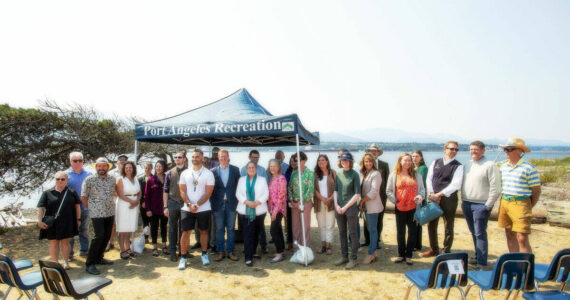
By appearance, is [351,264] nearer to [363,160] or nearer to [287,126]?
[363,160]

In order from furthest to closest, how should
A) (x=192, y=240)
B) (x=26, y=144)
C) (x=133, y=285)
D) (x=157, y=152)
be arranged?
(x=157, y=152) → (x=26, y=144) → (x=192, y=240) → (x=133, y=285)

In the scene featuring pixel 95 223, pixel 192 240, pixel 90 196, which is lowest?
pixel 192 240

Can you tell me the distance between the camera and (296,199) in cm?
496

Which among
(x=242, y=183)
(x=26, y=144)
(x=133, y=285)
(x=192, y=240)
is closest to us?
(x=133, y=285)

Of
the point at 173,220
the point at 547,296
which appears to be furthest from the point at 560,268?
the point at 173,220

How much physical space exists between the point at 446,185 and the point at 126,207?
5308mm

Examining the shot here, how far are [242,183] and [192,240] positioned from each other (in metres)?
2.24

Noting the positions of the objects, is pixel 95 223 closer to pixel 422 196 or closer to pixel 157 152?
pixel 422 196

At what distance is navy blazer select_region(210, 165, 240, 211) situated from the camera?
485cm

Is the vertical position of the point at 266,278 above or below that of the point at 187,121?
below

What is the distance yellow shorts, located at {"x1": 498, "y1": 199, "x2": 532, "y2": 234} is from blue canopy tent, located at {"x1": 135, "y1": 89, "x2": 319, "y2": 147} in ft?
10.3

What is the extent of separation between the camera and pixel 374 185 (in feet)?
14.4

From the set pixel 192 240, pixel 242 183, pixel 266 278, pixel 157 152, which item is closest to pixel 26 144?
pixel 157 152

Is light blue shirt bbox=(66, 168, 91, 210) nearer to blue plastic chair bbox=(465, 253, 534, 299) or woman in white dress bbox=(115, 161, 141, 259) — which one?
woman in white dress bbox=(115, 161, 141, 259)
